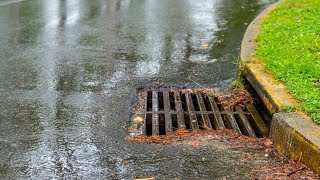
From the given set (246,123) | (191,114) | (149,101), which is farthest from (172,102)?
(246,123)

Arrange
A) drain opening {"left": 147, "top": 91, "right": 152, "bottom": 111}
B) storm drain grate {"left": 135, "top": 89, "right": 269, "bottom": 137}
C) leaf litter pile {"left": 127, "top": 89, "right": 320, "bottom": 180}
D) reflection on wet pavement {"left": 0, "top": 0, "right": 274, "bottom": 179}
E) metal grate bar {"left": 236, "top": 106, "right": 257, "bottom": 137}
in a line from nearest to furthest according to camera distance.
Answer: leaf litter pile {"left": 127, "top": 89, "right": 320, "bottom": 180}
reflection on wet pavement {"left": 0, "top": 0, "right": 274, "bottom": 179}
metal grate bar {"left": 236, "top": 106, "right": 257, "bottom": 137}
storm drain grate {"left": 135, "top": 89, "right": 269, "bottom": 137}
drain opening {"left": 147, "top": 91, "right": 152, "bottom": 111}

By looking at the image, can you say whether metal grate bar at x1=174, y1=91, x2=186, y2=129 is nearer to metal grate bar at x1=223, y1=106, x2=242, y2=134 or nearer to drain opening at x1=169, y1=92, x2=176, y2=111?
drain opening at x1=169, y1=92, x2=176, y2=111

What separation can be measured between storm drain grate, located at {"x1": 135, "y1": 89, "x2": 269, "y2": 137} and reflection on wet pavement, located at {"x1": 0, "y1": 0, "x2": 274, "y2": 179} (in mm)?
267

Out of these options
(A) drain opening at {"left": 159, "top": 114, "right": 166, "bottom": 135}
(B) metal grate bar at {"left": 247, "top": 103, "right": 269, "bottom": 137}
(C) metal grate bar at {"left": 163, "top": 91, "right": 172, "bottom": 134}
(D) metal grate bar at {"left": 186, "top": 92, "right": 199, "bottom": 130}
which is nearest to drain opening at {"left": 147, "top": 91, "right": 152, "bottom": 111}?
(C) metal grate bar at {"left": 163, "top": 91, "right": 172, "bottom": 134}

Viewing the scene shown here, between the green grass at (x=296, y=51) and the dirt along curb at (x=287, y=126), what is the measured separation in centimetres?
9

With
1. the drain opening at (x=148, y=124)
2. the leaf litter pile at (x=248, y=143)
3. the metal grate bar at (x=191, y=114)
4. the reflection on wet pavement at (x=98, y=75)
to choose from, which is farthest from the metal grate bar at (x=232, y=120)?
the drain opening at (x=148, y=124)

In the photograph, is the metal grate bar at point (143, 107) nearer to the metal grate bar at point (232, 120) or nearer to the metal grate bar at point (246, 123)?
the metal grate bar at point (232, 120)

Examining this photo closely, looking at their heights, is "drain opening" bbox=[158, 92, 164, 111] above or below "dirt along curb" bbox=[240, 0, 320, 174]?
below

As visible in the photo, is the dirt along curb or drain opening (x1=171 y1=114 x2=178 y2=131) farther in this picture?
drain opening (x1=171 y1=114 x2=178 y2=131)

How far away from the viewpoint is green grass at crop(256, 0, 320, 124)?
421 cm

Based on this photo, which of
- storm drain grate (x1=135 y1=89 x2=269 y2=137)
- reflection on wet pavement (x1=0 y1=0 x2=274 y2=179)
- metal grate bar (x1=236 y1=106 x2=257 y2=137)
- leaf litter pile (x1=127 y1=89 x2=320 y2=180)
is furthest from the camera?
storm drain grate (x1=135 y1=89 x2=269 y2=137)

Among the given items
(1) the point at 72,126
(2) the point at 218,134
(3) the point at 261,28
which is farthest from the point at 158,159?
(3) the point at 261,28

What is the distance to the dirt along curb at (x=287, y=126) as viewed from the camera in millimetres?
3387

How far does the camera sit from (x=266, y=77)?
4.77 metres
